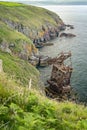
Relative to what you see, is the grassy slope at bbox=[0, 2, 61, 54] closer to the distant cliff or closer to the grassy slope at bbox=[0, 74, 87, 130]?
the distant cliff

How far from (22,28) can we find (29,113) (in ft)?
352

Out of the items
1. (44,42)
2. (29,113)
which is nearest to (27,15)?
(44,42)

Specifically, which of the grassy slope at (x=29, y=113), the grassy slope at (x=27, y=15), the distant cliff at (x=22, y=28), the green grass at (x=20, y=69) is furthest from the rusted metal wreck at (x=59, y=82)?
the grassy slope at (x=27, y=15)

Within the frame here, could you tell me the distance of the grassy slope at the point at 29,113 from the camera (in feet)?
25.5

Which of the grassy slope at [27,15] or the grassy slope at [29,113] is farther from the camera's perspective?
the grassy slope at [27,15]

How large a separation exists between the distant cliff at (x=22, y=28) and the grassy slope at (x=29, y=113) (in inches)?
2105

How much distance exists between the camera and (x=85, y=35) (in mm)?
130750

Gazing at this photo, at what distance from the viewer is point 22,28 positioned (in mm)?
114375

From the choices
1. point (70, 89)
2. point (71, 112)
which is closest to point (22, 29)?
point (70, 89)

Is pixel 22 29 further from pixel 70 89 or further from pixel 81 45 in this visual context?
pixel 70 89

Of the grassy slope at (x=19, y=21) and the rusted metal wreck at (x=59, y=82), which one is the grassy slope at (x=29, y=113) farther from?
the grassy slope at (x=19, y=21)

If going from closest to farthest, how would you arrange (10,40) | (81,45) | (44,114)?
(44,114) < (10,40) < (81,45)

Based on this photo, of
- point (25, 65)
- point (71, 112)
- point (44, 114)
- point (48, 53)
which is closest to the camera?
point (44, 114)

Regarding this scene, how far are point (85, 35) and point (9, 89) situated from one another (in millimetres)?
122870
